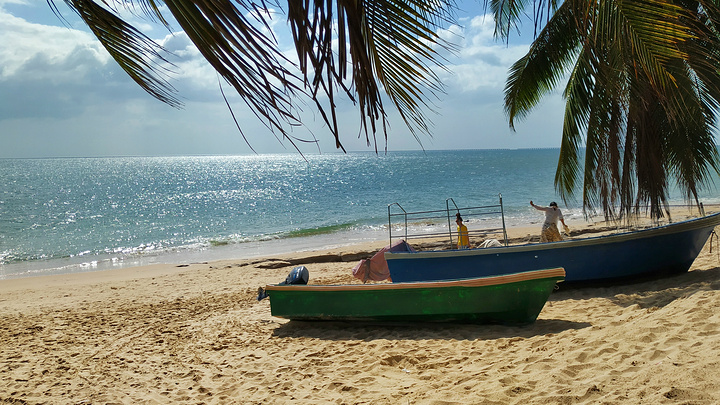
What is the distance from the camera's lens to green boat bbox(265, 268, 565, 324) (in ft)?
21.8

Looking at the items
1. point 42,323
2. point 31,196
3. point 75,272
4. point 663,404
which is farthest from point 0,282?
point 31,196

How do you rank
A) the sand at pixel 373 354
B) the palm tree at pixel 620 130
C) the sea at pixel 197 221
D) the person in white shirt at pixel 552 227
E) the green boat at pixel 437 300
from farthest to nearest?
the sea at pixel 197 221 < the person in white shirt at pixel 552 227 < the palm tree at pixel 620 130 < the green boat at pixel 437 300 < the sand at pixel 373 354

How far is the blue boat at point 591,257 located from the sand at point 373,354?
332 mm

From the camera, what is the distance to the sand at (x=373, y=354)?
4.21 meters

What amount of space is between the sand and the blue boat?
0.33 metres

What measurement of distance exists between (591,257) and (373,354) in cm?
433

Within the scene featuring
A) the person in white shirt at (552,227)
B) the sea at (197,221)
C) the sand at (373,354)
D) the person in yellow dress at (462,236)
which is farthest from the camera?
the sea at (197,221)

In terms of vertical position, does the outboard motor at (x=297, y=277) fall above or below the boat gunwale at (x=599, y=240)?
below

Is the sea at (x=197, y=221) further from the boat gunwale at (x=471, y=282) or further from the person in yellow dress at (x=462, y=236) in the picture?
the boat gunwale at (x=471, y=282)

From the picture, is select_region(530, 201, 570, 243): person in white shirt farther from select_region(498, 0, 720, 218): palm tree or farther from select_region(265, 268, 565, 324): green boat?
select_region(265, 268, 565, 324): green boat

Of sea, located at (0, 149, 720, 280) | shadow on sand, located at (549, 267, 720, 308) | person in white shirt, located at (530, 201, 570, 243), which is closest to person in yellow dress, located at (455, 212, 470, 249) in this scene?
sea, located at (0, 149, 720, 280)

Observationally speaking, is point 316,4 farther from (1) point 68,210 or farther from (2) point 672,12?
(1) point 68,210

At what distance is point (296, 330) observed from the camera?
25.1ft

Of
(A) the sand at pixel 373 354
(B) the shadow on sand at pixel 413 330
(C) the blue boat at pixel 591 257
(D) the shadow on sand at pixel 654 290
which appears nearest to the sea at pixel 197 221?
(C) the blue boat at pixel 591 257
